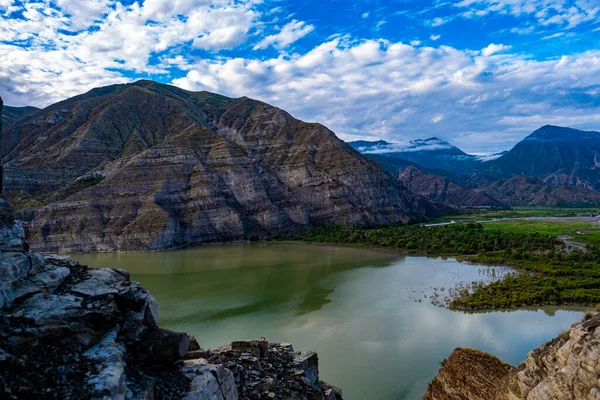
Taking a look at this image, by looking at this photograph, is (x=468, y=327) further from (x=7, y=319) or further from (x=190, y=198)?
(x=190, y=198)

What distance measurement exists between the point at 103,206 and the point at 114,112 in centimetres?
4341

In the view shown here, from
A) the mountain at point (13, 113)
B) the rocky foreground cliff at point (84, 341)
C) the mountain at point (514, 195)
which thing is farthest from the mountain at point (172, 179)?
the mountain at point (514, 195)

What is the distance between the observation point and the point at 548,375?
921 cm

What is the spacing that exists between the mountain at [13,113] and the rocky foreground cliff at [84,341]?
450 ft

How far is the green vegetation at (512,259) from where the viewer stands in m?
30.0

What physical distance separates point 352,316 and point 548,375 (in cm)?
1816

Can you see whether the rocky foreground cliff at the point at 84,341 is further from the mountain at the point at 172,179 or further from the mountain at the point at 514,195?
the mountain at the point at 514,195

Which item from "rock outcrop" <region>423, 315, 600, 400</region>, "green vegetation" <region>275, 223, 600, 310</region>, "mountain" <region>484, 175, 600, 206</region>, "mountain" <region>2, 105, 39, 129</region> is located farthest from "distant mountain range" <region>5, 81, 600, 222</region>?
"mountain" <region>484, 175, 600, 206</region>

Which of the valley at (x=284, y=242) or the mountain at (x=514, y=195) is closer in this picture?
the valley at (x=284, y=242)

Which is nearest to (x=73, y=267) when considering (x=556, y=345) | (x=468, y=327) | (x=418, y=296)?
(x=556, y=345)

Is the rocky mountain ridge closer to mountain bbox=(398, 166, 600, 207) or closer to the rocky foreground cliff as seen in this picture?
the rocky foreground cliff

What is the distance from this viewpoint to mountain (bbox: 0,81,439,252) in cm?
6693

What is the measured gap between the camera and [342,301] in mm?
31156

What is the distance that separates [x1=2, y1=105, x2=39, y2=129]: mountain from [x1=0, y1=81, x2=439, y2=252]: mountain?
1615cm
